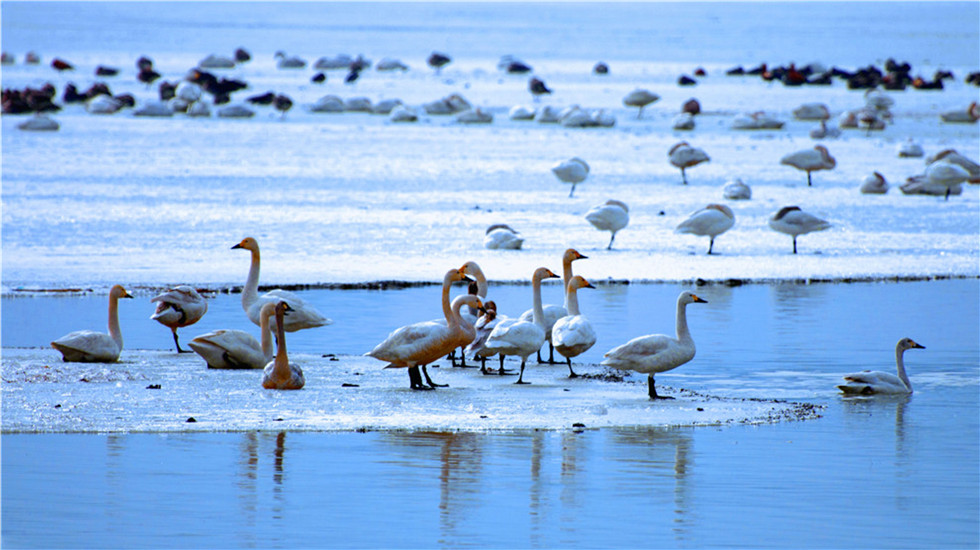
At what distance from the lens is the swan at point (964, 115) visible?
34.2 m

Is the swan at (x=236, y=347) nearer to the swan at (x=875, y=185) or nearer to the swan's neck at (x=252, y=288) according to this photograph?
the swan's neck at (x=252, y=288)

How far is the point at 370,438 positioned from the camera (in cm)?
758

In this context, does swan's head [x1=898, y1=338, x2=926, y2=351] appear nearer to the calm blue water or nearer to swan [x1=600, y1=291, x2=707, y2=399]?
the calm blue water

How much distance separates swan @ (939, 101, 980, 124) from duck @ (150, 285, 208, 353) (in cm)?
2739

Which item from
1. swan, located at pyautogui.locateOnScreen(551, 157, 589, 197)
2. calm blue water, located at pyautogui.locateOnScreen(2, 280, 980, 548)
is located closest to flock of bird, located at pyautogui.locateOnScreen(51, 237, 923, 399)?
calm blue water, located at pyautogui.locateOnScreen(2, 280, 980, 548)

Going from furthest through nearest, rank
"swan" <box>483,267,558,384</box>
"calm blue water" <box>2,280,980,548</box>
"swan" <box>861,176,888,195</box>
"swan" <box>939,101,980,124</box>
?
1. "swan" <box>939,101,980,124</box>
2. "swan" <box>861,176,888,195</box>
3. "swan" <box>483,267,558,384</box>
4. "calm blue water" <box>2,280,980,548</box>

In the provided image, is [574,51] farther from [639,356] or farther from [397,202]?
[639,356]

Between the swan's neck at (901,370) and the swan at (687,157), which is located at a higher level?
the swan at (687,157)

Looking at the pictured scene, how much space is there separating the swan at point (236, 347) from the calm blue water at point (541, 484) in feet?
6.51

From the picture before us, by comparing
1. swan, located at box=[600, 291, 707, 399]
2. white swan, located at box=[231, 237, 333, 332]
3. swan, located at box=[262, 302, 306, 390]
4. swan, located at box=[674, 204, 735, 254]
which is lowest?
swan, located at box=[262, 302, 306, 390]

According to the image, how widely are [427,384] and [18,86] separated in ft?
115

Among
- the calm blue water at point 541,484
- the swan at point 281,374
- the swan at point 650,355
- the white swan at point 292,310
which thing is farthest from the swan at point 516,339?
the white swan at point 292,310

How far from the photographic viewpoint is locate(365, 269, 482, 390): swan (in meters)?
8.96

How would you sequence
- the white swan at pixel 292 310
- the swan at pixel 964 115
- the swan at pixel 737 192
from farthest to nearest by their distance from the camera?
the swan at pixel 964 115
the swan at pixel 737 192
the white swan at pixel 292 310
